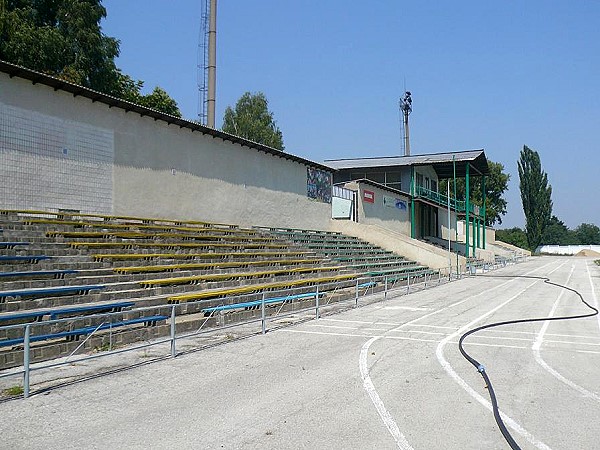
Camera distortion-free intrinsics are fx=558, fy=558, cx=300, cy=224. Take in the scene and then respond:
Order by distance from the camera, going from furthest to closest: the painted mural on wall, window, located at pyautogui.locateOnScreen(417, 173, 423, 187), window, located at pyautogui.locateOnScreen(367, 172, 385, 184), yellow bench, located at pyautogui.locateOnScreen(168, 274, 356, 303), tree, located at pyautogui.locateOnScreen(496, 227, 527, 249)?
tree, located at pyautogui.locateOnScreen(496, 227, 527, 249)
window, located at pyautogui.locateOnScreen(417, 173, 423, 187)
window, located at pyautogui.locateOnScreen(367, 172, 385, 184)
the painted mural on wall
yellow bench, located at pyautogui.locateOnScreen(168, 274, 356, 303)

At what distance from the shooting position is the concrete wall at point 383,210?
39.1 meters

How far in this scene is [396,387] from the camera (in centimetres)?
758

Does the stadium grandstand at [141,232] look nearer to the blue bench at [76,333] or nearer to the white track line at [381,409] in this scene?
the blue bench at [76,333]

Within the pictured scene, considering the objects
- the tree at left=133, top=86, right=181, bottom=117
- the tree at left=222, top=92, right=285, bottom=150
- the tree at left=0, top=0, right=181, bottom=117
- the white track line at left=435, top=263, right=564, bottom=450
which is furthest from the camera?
the tree at left=222, top=92, right=285, bottom=150

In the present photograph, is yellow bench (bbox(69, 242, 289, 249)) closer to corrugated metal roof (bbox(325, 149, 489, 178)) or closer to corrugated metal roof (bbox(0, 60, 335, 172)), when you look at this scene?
corrugated metal roof (bbox(0, 60, 335, 172))

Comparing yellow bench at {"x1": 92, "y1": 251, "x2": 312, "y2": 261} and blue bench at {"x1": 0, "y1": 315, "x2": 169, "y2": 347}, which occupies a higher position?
yellow bench at {"x1": 92, "y1": 251, "x2": 312, "y2": 261}

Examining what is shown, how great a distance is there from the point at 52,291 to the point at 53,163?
7674 millimetres

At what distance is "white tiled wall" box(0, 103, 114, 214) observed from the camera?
16.1 metres

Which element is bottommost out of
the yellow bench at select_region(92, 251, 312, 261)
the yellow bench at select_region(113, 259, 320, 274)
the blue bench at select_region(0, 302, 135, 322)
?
the blue bench at select_region(0, 302, 135, 322)

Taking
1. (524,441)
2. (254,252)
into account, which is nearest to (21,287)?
(524,441)

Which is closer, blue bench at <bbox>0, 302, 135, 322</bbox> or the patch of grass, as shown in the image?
the patch of grass

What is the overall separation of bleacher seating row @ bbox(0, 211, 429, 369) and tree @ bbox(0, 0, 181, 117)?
58.4ft

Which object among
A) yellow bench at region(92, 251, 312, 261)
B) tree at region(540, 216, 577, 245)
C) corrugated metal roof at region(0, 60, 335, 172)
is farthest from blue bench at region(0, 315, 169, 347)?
tree at region(540, 216, 577, 245)

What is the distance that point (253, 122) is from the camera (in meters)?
65.4
